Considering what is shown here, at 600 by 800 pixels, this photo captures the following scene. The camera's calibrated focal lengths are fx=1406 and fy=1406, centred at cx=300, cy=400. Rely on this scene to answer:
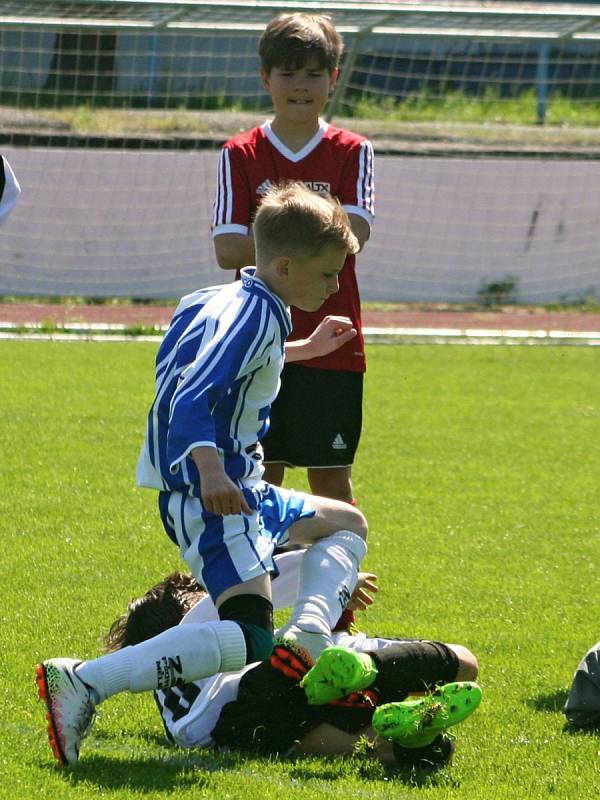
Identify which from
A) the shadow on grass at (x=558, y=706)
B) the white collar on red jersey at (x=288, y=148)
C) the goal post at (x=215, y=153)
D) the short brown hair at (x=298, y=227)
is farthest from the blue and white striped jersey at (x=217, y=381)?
the goal post at (x=215, y=153)

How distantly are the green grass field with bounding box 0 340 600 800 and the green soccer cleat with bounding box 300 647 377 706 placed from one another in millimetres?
197

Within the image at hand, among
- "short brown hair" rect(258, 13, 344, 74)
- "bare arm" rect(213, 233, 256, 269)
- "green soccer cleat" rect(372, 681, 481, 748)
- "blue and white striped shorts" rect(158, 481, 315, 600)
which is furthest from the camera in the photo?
"bare arm" rect(213, 233, 256, 269)

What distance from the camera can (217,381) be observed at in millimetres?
3393

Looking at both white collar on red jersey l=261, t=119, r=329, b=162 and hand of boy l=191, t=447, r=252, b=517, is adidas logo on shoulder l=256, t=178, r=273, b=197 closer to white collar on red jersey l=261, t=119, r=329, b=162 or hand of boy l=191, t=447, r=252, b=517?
white collar on red jersey l=261, t=119, r=329, b=162

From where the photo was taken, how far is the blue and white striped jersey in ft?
11.1

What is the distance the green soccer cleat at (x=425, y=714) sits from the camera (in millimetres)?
3361

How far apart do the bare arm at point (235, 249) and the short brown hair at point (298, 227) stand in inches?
46.5

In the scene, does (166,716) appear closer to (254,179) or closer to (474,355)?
(254,179)

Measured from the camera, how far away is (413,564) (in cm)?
573

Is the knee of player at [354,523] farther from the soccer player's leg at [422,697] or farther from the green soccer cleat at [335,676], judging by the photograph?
the green soccer cleat at [335,676]

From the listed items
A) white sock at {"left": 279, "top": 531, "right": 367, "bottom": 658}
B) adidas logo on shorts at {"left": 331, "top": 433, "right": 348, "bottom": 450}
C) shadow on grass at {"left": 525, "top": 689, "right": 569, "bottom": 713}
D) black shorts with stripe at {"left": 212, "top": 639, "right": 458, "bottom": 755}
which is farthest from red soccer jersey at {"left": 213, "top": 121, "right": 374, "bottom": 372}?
black shorts with stripe at {"left": 212, "top": 639, "right": 458, "bottom": 755}

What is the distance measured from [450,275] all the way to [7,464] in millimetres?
8125

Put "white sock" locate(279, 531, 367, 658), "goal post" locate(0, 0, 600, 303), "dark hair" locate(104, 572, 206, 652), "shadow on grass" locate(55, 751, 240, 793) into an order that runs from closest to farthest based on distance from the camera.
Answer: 1. "shadow on grass" locate(55, 751, 240, 793)
2. "white sock" locate(279, 531, 367, 658)
3. "dark hair" locate(104, 572, 206, 652)
4. "goal post" locate(0, 0, 600, 303)

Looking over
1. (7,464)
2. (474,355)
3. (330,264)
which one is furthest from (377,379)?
(330,264)
